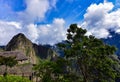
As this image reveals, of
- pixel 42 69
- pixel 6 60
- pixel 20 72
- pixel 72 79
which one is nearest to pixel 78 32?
pixel 72 79

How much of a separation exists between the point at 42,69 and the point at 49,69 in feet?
35.9

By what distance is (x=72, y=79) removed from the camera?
84312 mm

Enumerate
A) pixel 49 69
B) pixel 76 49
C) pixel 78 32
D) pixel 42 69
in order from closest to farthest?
pixel 76 49 → pixel 78 32 → pixel 49 69 → pixel 42 69

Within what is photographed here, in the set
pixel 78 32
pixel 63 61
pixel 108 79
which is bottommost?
pixel 108 79

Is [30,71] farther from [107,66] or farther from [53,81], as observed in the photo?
[107,66]

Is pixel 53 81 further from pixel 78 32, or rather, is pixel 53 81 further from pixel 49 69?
pixel 78 32

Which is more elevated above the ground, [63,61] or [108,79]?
[63,61]

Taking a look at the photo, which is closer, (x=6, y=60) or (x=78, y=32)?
(x=78, y=32)

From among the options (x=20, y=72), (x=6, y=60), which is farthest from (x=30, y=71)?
(x=6, y=60)

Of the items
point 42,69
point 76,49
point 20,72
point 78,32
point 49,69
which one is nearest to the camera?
point 76,49

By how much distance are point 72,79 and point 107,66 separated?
10141 mm

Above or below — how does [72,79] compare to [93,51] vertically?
below

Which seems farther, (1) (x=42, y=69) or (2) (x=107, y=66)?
(1) (x=42, y=69)

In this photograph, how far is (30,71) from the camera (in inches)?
5433
